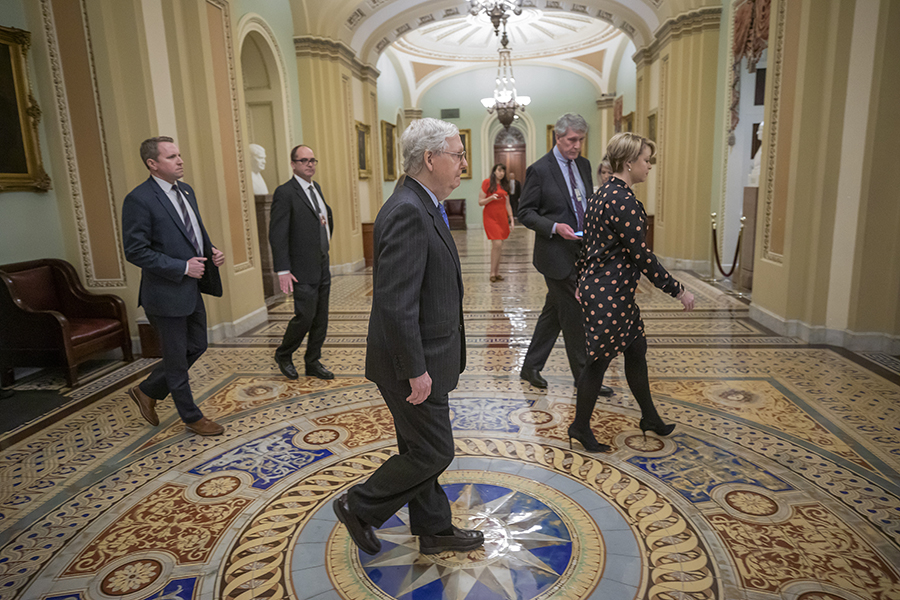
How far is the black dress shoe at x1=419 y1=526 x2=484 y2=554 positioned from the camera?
223cm

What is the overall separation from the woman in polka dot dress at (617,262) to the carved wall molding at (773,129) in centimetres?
328

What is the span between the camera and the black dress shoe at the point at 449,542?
7.32 feet

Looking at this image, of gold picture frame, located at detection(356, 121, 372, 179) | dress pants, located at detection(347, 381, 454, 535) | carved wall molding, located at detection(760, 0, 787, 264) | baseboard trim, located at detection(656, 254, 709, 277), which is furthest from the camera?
gold picture frame, located at detection(356, 121, 372, 179)

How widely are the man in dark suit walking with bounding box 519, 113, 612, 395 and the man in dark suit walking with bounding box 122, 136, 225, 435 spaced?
6.42 feet

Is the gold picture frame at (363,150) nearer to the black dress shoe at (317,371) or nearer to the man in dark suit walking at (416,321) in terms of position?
the black dress shoe at (317,371)

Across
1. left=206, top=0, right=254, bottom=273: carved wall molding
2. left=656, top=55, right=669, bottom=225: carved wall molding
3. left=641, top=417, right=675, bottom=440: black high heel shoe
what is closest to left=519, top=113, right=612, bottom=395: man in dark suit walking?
left=641, top=417, right=675, bottom=440: black high heel shoe

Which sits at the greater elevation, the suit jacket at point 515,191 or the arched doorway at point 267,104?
the arched doorway at point 267,104

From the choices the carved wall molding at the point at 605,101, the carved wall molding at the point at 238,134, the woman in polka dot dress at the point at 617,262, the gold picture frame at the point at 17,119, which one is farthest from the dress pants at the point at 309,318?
the carved wall molding at the point at 605,101

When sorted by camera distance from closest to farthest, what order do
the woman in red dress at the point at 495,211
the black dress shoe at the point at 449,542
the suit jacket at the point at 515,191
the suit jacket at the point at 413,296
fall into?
the suit jacket at the point at 413,296 < the black dress shoe at the point at 449,542 < the woman in red dress at the point at 495,211 < the suit jacket at the point at 515,191

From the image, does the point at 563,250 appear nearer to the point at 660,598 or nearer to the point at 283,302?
the point at 660,598

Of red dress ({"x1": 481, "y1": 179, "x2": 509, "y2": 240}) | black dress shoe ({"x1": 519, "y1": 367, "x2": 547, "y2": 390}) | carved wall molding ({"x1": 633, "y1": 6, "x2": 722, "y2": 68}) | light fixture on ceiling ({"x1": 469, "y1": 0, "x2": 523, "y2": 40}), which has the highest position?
light fixture on ceiling ({"x1": 469, "y1": 0, "x2": 523, "y2": 40})

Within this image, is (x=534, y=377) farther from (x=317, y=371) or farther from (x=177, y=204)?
(x=177, y=204)

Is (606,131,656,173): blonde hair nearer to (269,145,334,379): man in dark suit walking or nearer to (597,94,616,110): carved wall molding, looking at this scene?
(269,145,334,379): man in dark suit walking

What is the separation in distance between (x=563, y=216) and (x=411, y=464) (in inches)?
82.5
